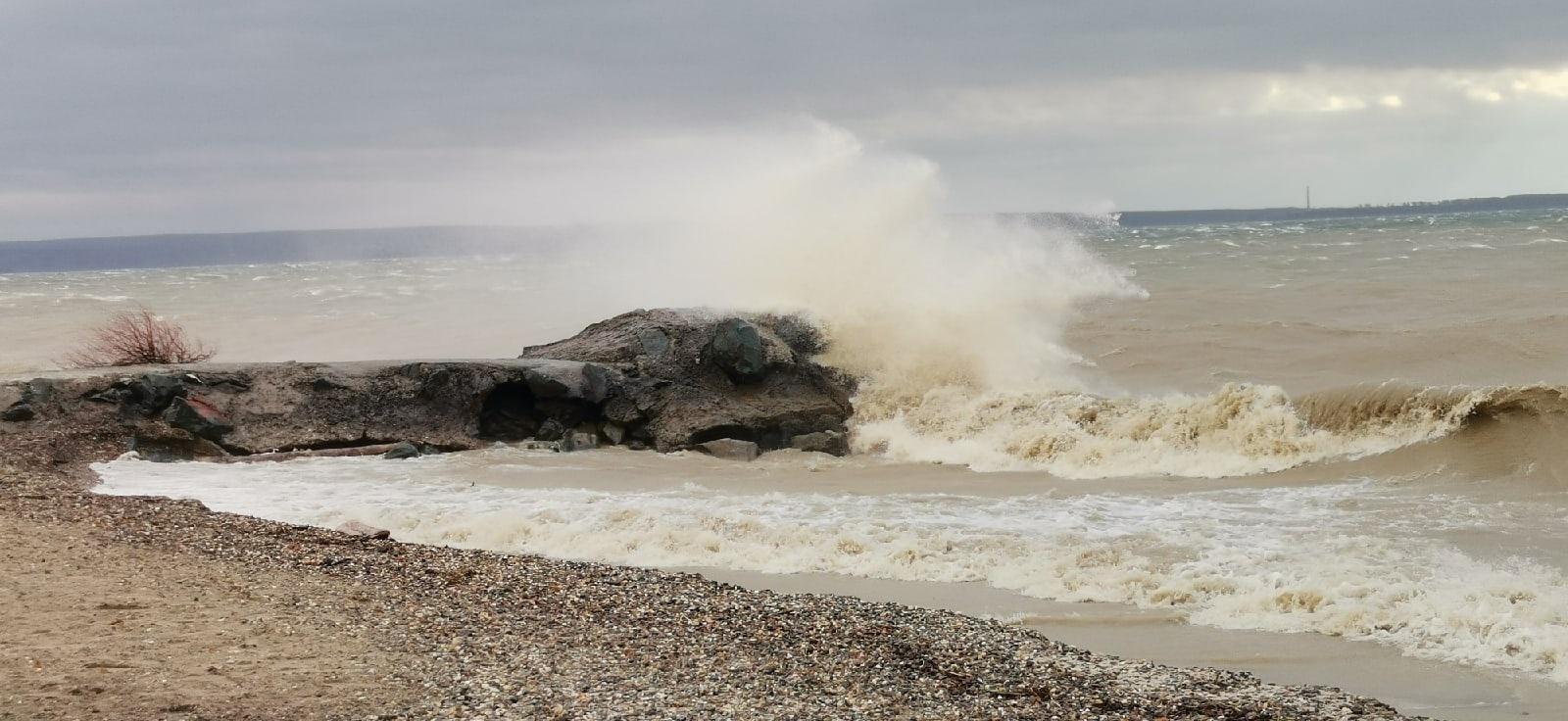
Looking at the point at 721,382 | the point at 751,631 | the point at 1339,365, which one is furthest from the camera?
the point at 1339,365

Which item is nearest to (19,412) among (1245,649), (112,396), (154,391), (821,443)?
(112,396)

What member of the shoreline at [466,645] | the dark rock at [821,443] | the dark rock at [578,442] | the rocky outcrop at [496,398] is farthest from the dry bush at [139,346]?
the dark rock at [821,443]

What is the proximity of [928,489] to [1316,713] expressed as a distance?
6132 mm

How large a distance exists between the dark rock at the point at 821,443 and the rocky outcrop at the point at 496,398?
8 cm

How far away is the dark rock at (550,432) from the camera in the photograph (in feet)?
46.1

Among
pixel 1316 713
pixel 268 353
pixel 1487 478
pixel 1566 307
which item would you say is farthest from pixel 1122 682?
pixel 268 353

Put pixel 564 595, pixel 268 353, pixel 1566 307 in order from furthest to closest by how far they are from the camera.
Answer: pixel 268 353 < pixel 1566 307 < pixel 564 595

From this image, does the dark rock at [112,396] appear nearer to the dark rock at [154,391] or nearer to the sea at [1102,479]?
the dark rock at [154,391]

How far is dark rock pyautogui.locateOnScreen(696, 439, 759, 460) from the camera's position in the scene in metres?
13.7

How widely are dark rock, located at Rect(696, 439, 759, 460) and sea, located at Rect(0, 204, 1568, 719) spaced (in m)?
0.32

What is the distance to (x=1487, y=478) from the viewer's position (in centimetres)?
1116

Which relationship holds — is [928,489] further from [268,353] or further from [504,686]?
[268,353]

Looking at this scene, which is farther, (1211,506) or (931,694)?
(1211,506)

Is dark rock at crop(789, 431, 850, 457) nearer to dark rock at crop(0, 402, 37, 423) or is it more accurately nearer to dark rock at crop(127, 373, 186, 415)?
dark rock at crop(127, 373, 186, 415)
